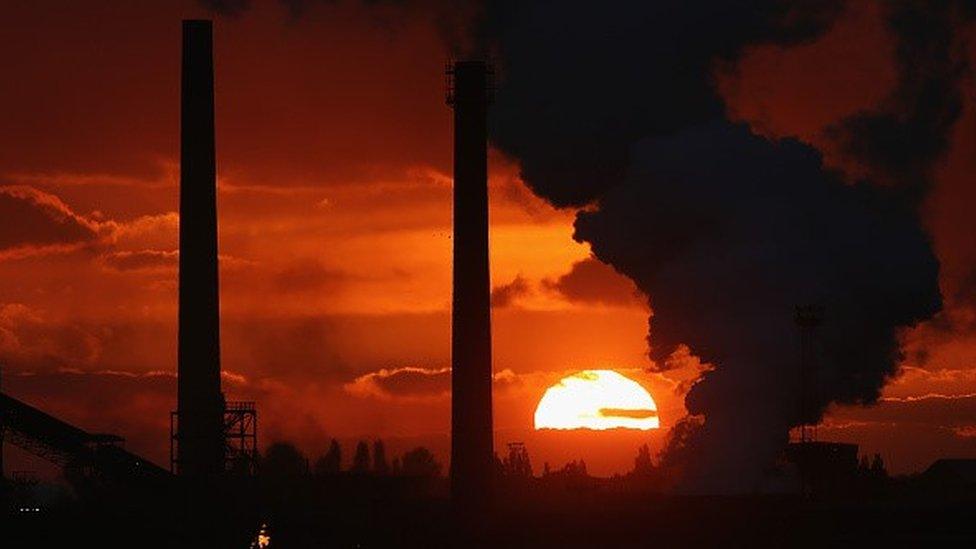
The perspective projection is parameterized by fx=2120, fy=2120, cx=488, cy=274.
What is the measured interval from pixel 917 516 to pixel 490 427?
24.2 meters

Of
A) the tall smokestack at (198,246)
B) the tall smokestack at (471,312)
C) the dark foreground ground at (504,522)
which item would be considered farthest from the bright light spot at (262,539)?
the tall smokestack at (471,312)

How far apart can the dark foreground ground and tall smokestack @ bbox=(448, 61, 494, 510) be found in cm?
302

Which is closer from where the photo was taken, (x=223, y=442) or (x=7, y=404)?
(x=7, y=404)

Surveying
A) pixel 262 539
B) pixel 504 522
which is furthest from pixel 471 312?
pixel 262 539

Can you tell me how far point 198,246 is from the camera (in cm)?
11362

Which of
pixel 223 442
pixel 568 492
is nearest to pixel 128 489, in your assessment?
pixel 223 442

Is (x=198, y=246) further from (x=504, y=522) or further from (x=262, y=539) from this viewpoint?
(x=504, y=522)

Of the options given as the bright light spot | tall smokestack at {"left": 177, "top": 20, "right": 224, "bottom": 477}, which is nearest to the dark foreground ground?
the bright light spot

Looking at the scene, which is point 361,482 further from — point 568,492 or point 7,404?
point 7,404

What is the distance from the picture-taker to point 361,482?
145375 millimetres

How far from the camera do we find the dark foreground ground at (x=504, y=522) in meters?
96.4

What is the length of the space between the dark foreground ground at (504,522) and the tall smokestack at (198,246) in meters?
5.41

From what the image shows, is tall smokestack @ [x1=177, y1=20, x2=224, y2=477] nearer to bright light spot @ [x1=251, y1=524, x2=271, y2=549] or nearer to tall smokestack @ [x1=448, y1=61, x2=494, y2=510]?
bright light spot @ [x1=251, y1=524, x2=271, y2=549]

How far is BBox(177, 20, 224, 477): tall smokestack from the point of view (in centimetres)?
11294
